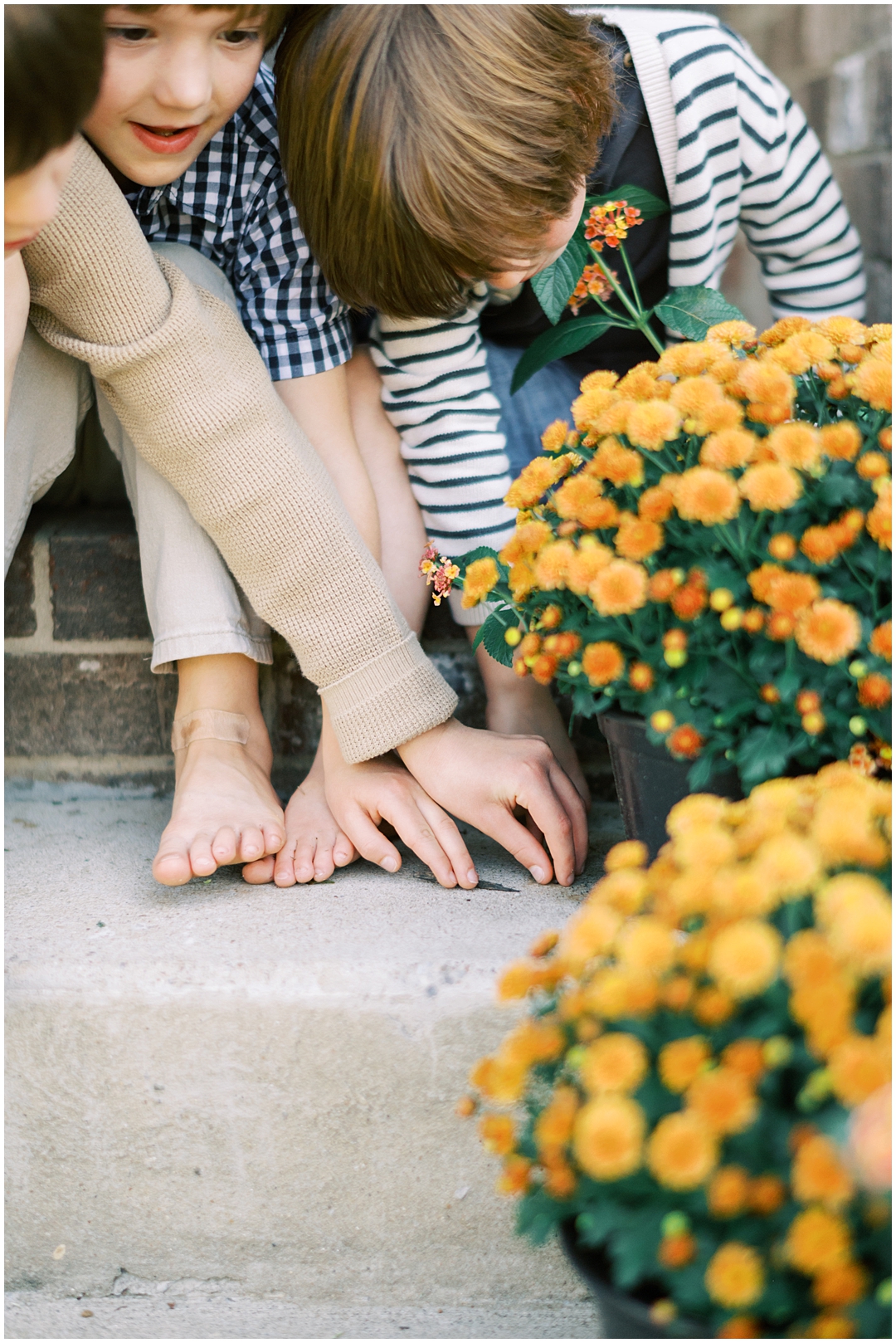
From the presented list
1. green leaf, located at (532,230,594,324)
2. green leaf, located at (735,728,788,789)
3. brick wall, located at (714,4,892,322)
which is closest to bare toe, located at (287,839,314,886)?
green leaf, located at (735,728,788,789)

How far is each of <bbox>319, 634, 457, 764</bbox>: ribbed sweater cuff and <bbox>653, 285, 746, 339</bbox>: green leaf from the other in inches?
15.2

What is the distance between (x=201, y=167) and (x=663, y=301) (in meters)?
0.49

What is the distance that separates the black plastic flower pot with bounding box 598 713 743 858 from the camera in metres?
0.74

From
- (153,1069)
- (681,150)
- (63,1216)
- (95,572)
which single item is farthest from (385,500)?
(63,1216)

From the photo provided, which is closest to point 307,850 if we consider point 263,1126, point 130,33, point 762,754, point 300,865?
point 300,865

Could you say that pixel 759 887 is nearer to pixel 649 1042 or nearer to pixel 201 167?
pixel 649 1042

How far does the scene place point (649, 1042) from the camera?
0.44 metres

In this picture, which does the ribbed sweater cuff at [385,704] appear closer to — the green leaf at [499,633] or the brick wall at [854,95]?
the green leaf at [499,633]

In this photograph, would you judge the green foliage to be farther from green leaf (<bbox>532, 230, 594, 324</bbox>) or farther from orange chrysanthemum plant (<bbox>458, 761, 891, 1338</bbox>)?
orange chrysanthemum plant (<bbox>458, 761, 891, 1338</bbox>)

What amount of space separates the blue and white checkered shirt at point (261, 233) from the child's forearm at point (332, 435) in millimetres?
14

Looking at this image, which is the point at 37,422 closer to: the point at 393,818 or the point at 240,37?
the point at 240,37

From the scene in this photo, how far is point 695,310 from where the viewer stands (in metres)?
0.94

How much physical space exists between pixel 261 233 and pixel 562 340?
0.35 m

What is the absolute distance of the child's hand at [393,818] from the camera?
93 cm
